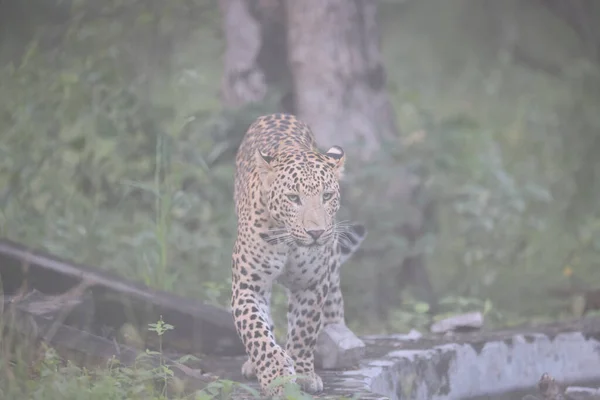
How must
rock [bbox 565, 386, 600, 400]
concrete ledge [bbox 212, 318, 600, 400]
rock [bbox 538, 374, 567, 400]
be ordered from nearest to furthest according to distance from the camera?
rock [bbox 538, 374, 567, 400], rock [bbox 565, 386, 600, 400], concrete ledge [bbox 212, 318, 600, 400]

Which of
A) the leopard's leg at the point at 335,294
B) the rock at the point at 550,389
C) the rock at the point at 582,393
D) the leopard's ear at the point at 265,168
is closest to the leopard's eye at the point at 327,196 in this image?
the leopard's ear at the point at 265,168

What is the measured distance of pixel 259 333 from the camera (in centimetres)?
544

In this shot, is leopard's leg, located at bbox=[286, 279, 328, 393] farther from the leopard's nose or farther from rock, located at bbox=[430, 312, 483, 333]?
rock, located at bbox=[430, 312, 483, 333]

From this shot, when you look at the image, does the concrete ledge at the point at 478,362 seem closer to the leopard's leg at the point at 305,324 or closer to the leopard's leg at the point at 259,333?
the leopard's leg at the point at 305,324

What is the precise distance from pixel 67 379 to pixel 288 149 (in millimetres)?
1658

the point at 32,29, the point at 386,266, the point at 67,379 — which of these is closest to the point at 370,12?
the point at 386,266

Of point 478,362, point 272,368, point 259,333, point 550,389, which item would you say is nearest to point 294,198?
point 259,333

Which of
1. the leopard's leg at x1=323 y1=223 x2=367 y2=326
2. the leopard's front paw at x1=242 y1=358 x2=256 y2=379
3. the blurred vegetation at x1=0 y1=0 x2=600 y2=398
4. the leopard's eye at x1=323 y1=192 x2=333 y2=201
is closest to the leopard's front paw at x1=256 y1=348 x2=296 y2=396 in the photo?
the leopard's front paw at x1=242 y1=358 x2=256 y2=379

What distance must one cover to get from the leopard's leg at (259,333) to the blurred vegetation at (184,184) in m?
1.53

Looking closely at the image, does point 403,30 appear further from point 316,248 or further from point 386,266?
point 316,248

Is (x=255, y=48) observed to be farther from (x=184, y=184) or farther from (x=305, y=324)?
(x=305, y=324)

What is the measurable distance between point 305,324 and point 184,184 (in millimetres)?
3269

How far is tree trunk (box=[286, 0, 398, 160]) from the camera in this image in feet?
30.2

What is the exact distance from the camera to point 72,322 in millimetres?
6246
